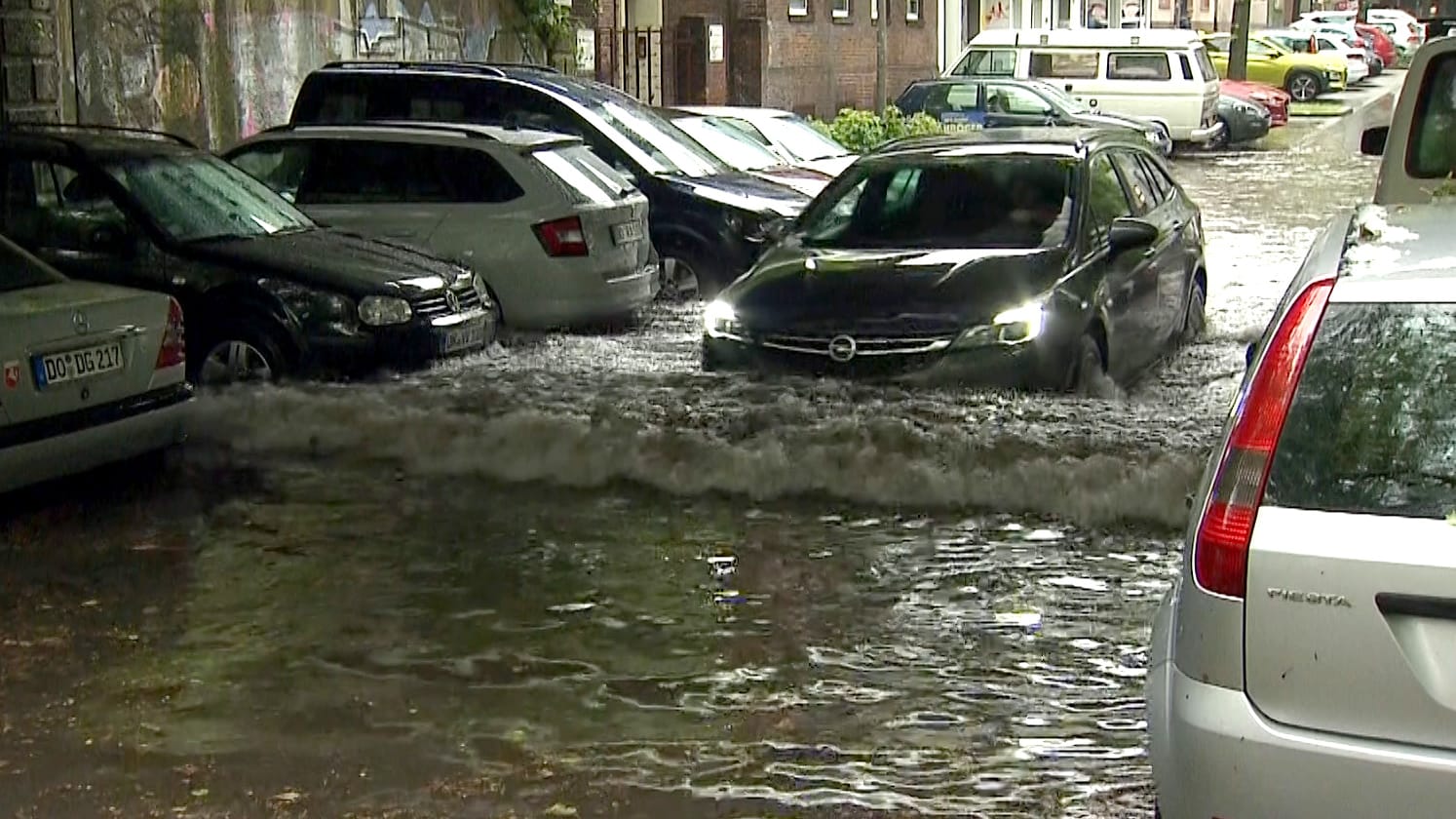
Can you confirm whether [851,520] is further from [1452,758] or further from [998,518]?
[1452,758]

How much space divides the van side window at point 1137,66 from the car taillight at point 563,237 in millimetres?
20599

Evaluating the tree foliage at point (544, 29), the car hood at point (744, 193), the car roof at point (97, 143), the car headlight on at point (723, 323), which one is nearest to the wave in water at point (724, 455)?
the car headlight on at point (723, 323)

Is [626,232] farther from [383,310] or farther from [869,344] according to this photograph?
[869,344]

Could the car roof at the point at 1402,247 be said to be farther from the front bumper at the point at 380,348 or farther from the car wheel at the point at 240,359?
the car wheel at the point at 240,359

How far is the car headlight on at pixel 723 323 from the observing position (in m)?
10.4

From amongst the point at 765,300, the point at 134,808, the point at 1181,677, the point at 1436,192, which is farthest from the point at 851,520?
the point at 1181,677

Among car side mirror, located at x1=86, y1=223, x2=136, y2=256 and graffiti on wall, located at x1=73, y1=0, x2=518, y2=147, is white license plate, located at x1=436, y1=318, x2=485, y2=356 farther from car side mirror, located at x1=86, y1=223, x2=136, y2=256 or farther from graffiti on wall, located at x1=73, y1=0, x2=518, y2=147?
graffiti on wall, located at x1=73, y1=0, x2=518, y2=147

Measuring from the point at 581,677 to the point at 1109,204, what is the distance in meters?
5.81

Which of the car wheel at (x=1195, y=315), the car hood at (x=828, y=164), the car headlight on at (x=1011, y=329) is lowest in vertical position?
the car wheel at (x=1195, y=315)

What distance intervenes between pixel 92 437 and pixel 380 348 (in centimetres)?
275

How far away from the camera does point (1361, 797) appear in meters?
3.66

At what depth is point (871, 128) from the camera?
83.1ft

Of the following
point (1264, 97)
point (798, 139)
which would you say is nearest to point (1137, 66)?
point (1264, 97)

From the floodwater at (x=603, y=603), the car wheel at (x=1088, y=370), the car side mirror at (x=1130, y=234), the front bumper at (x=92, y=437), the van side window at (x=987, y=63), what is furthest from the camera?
the van side window at (x=987, y=63)
